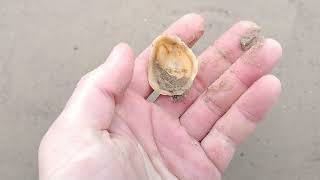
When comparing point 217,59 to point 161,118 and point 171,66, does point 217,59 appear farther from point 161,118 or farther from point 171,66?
point 161,118

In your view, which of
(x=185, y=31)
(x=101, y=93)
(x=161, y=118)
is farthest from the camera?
(x=185, y=31)

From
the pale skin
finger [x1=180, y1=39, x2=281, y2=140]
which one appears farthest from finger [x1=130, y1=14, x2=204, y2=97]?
finger [x1=180, y1=39, x2=281, y2=140]

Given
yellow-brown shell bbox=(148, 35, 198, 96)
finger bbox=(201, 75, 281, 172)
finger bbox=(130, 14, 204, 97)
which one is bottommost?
finger bbox=(201, 75, 281, 172)

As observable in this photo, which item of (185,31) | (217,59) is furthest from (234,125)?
(185,31)

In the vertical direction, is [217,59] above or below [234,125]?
above

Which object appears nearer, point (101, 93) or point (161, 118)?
point (101, 93)

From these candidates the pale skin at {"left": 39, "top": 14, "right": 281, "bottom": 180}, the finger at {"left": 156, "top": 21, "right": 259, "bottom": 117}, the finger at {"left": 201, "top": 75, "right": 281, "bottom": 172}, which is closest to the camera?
the pale skin at {"left": 39, "top": 14, "right": 281, "bottom": 180}

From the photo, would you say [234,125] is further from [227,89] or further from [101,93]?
[101,93]

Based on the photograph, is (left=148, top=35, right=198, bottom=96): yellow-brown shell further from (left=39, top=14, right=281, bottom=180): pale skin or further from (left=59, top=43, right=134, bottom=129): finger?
(left=59, top=43, right=134, bottom=129): finger

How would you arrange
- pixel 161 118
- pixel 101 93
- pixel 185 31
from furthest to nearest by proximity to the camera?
pixel 185 31, pixel 161 118, pixel 101 93
